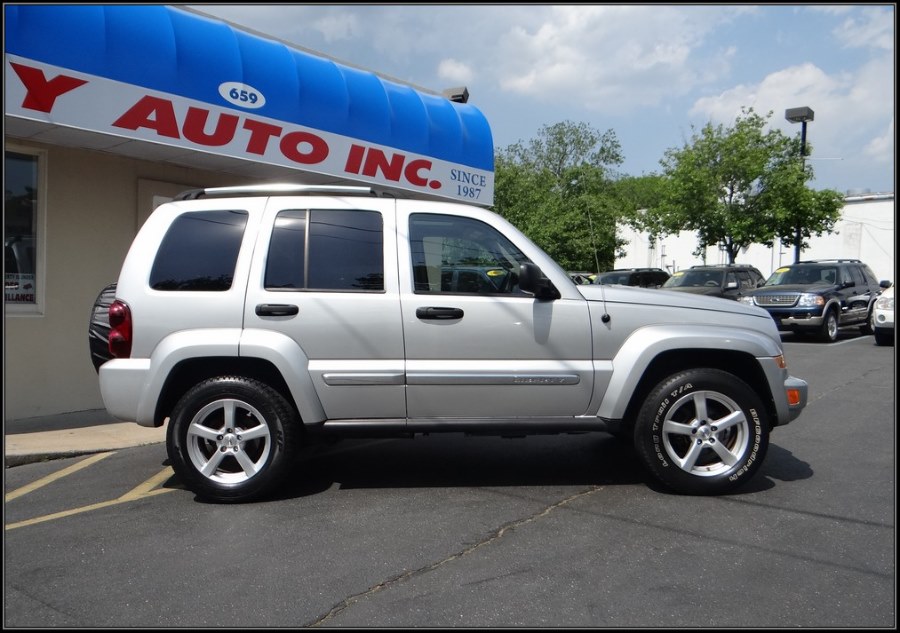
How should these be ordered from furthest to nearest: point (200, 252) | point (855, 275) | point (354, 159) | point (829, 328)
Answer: point (855, 275)
point (829, 328)
point (354, 159)
point (200, 252)

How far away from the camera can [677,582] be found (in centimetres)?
361

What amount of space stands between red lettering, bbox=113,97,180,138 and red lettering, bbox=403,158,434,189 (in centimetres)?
379

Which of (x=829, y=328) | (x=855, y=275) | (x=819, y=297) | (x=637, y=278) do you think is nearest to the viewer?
(x=819, y=297)

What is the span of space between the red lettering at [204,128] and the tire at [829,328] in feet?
42.5

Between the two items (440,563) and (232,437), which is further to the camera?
(232,437)

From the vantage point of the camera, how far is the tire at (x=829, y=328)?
1588 centimetres

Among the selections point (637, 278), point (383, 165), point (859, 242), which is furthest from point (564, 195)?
point (383, 165)

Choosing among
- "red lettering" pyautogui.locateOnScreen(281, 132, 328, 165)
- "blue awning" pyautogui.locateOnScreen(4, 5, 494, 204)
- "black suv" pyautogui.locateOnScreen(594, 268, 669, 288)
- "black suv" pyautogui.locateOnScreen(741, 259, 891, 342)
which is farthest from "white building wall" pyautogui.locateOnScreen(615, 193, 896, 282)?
"red lettering" pyautogui.locateOnScreen(281, 132, 328, 165)

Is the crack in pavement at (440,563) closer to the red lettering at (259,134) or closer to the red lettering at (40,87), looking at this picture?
the red lettering at (40,87)

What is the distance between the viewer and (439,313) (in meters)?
4.89

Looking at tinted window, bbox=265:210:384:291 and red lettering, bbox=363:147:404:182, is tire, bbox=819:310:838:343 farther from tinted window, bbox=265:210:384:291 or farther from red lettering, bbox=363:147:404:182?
tinted window, bbox=265:210:384:291

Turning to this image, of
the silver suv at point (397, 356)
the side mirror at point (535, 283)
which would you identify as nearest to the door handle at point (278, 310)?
the silver suv at point (397, 356)

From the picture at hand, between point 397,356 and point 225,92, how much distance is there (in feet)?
16.9

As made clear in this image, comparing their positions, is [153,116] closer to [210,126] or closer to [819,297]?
[210,126]
